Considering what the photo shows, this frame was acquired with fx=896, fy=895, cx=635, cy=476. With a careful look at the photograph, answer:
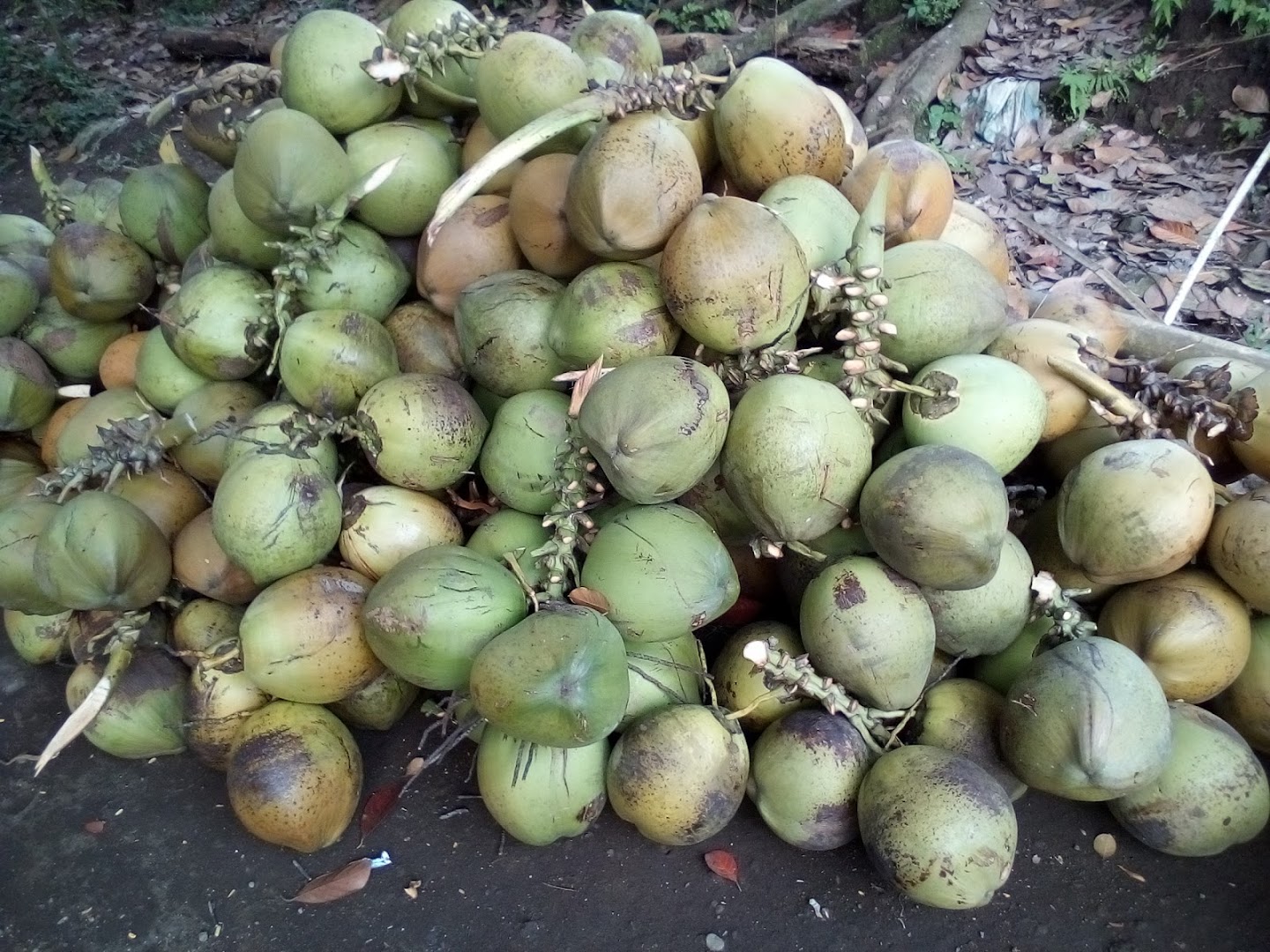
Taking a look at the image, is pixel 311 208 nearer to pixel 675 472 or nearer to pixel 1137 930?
pixel 675 472

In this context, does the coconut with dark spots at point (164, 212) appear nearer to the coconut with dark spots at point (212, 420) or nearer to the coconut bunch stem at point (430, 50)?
the coconut with dark spots at point (212, 420)

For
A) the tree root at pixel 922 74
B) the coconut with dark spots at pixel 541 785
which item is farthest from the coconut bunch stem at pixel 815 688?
the tree root at pixel 922 74

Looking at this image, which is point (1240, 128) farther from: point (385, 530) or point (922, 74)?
point (385, 530)

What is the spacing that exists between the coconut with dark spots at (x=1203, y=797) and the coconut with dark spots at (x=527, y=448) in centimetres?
162

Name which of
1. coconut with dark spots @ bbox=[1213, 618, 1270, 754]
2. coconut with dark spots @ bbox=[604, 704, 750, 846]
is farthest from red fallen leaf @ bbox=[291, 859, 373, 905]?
coconut with dark spots @ bbox=[1213, 618, 1270, 754]

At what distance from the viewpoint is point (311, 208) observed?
2602mm

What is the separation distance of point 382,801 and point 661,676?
85cm

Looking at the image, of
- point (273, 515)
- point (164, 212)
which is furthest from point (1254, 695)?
point (164, 212)

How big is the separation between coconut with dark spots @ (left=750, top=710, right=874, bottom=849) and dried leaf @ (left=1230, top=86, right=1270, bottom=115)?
4.90 metres

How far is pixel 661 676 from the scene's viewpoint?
2268 millimetres

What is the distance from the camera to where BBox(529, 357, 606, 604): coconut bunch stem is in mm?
2158

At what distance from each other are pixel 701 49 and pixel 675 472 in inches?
182

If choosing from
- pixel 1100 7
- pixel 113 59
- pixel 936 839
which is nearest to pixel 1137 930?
pixel 936 839

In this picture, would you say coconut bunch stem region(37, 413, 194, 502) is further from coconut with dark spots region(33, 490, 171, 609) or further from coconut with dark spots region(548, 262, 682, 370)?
coconut with dark spots region(548, 262, 682, 370)
